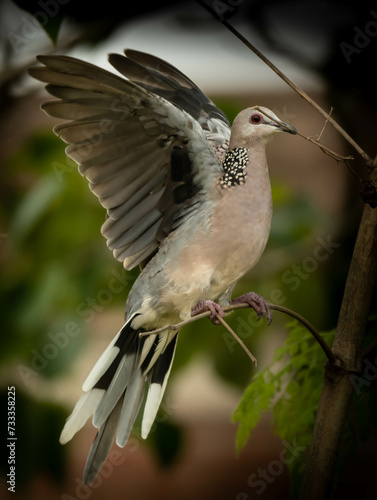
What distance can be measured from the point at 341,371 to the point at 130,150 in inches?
15.1

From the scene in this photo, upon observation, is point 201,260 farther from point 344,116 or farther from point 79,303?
point 344,116

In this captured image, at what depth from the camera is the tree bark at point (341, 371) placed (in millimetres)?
669

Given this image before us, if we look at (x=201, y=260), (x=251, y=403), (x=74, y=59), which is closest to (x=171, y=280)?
(x=201, y=260)

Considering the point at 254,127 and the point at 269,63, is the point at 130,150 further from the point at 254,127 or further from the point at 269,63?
the point at 269,63

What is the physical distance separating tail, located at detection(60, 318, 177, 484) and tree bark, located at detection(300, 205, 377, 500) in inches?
10.9

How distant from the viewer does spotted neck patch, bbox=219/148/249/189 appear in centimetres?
85

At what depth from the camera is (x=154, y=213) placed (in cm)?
90

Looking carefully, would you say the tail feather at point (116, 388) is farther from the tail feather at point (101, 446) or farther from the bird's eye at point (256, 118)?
the bird's eye at point (256, 118)

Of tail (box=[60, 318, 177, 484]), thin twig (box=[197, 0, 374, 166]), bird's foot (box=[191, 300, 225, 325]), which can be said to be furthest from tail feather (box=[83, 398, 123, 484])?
thin twig (box=[197, 0, 374, 166])

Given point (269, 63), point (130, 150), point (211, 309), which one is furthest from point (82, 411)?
point (269, 63)

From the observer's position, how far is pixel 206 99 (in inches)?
42.2

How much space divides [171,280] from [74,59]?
0.99ft

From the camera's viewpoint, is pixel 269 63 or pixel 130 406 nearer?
pixel 269 63

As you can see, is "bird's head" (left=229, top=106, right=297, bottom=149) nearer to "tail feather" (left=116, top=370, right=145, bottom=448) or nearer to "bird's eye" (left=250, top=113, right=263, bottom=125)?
"bird's eye" (left=250, top=113, right=263, bottom=125)
